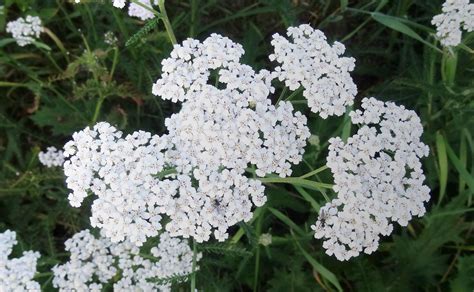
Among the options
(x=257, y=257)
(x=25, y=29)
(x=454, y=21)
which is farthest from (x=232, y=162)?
(x=25, y=29)

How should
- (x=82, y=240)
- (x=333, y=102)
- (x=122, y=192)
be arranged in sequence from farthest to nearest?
(x=82, y=240), (x=333, y=102), (x=122, y=192)

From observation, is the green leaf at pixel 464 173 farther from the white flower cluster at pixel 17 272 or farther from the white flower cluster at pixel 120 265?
the white flower cluster at pixel 17 272

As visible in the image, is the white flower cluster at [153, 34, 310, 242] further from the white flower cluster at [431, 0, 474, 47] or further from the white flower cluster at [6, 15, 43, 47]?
the white flower cluster at [6, 15, 43, 47]

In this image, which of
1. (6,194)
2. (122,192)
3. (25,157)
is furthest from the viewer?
(25,157)

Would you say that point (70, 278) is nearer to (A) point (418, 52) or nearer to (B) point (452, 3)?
(B) point (452, 3)

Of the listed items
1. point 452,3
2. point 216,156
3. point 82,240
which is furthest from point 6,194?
point 452,3

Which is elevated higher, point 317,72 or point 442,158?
point 317,72

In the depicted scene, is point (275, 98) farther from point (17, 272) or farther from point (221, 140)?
point (17, 272)
